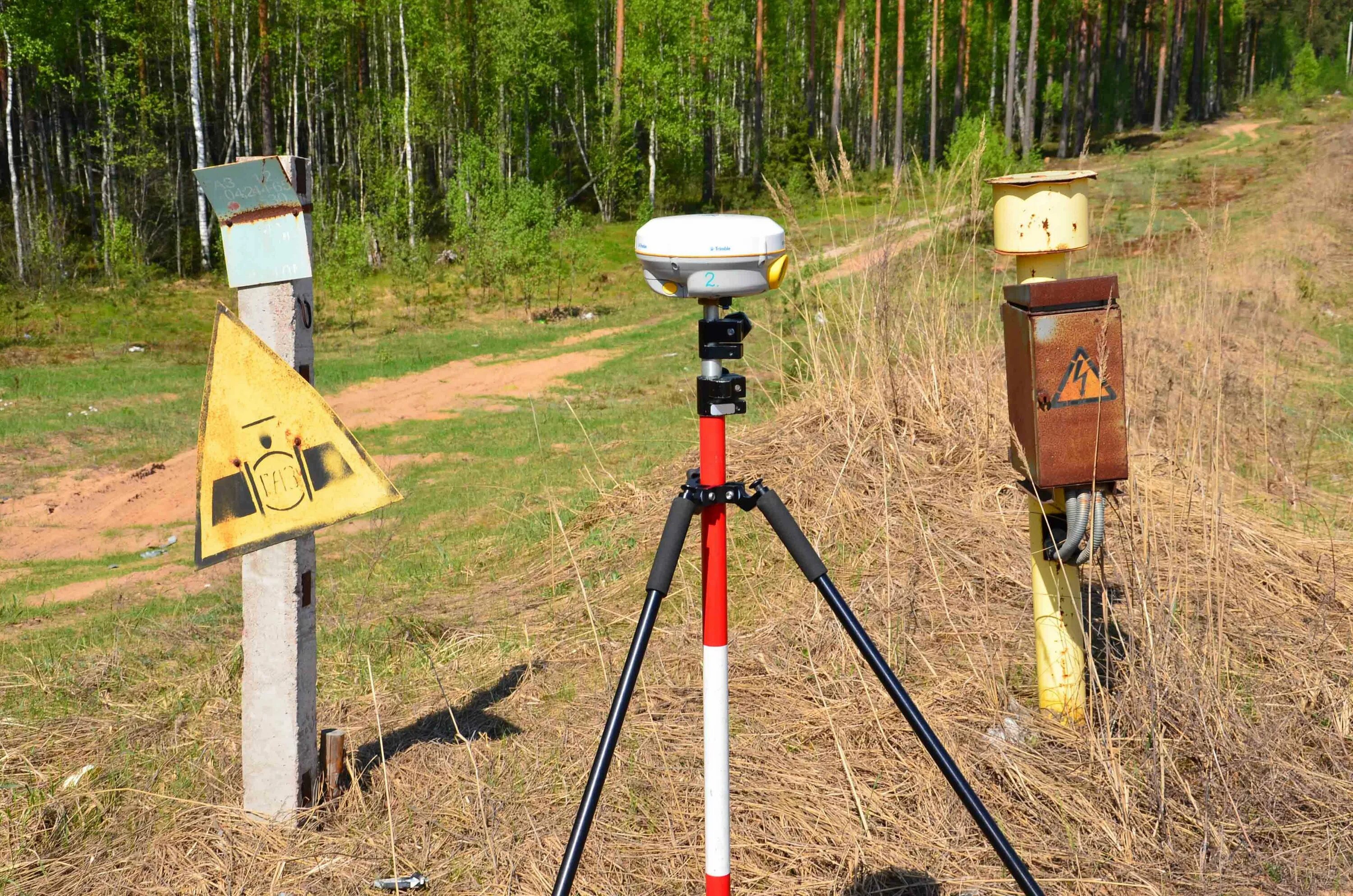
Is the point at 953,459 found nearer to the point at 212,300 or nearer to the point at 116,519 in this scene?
the point at 116,519

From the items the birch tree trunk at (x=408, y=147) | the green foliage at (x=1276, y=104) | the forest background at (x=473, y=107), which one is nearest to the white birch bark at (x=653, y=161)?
the forest background at (x=473, y=107)

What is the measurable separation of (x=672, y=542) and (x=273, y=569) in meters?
1.51

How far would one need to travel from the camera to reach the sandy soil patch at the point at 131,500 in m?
7.45

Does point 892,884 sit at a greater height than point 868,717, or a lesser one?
lesser

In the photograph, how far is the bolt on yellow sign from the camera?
286 centimetres

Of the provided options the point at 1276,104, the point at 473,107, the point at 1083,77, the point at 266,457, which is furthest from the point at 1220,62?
the point at 266,457

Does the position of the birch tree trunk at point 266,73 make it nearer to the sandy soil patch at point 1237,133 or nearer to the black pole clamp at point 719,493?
the sandy soil patch at point 1237,133

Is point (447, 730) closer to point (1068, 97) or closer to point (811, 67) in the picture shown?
point (811, 67)

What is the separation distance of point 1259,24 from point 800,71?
108 ft

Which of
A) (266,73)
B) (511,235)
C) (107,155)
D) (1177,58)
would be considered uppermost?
(1177,58)

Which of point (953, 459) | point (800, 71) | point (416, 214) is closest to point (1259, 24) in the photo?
point (800, 71)

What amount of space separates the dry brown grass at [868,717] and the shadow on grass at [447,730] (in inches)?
0.7

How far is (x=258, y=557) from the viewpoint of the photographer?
2.98 m

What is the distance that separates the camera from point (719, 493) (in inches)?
75.7
